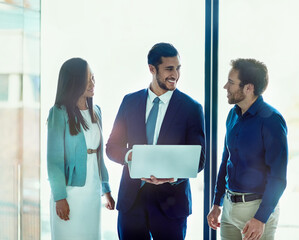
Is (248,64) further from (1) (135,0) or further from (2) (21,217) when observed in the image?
(2) (21,217)

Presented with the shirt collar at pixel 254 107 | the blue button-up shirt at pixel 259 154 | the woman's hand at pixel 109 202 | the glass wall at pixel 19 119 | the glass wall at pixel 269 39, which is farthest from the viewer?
the glass wall at pixel 19 119

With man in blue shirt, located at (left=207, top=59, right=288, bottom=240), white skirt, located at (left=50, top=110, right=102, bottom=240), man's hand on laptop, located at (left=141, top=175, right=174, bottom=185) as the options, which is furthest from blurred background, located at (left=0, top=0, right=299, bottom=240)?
man's hand on laptop, located at (left=141, top=175, right=174, bottom=185)

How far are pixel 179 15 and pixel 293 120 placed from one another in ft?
3.27

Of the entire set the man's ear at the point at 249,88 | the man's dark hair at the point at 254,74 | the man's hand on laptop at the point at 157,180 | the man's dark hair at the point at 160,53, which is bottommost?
the man's hand on laptop at the point at 157,180

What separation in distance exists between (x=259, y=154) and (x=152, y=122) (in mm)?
586

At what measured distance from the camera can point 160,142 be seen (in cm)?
195

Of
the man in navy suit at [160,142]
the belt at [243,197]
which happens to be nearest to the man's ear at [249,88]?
the man in navy suit at [160,142]

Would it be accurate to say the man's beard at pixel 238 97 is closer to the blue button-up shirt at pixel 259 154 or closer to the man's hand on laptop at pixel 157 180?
the blue button-up shirt at pixel 259 154

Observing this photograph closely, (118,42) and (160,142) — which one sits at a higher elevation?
(118,42)

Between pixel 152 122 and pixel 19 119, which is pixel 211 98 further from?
pixel 19 119

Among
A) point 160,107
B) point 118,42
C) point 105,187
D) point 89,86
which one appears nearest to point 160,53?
point 160,107

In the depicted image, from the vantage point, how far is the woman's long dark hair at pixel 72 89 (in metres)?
1.97

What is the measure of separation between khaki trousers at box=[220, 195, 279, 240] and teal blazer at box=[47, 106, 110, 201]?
30.3 inches

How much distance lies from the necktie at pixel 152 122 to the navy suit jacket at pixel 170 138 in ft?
0.11
